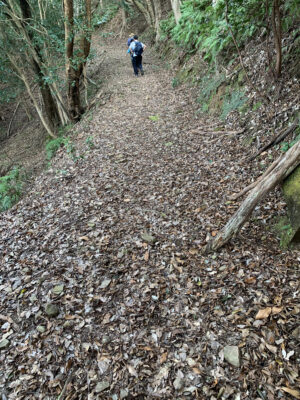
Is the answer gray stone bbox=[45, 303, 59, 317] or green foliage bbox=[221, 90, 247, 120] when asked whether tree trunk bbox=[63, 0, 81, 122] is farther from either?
gray stone bbox=[45, 303, 59, 317]

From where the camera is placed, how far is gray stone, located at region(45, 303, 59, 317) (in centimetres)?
346

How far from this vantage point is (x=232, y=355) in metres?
2.84

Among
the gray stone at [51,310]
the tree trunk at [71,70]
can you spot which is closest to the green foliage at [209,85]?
the tree trunk at [71,70]

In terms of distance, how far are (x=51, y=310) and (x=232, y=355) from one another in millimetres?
2426

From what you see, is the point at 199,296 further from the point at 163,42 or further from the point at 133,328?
the point at 163,42

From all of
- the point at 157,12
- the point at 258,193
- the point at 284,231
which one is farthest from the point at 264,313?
the point at 157,12

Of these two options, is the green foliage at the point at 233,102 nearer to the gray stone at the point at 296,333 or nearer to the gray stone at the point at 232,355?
the gray stone at the point at 296,333

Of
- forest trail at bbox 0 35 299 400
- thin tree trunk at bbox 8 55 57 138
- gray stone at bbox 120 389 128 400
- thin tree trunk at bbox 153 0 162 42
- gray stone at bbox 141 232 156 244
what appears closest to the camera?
gray stone at bbox 120 389 128 400

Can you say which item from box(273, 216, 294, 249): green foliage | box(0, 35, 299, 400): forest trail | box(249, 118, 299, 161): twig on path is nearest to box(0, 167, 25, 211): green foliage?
box(0, 35, 299, 400): forest trail

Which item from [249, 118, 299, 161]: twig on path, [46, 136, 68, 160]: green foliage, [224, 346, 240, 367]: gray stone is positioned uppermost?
[46, 136, 68, 160]: green foliage

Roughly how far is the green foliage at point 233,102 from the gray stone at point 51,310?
21.9ft

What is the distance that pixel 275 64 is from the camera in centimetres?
610

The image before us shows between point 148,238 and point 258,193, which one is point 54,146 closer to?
point 148,238

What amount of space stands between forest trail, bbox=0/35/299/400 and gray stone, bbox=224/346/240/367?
0.21 ft
